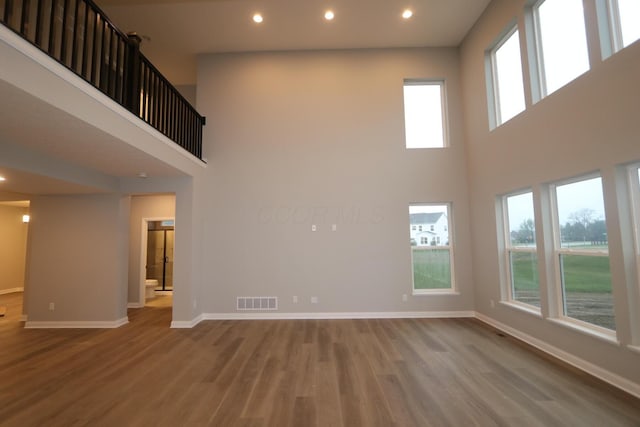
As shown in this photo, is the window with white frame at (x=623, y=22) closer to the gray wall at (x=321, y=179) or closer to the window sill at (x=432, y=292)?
the gray wall at (x=321, y=179)

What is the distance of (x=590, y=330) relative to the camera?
10.1 ft

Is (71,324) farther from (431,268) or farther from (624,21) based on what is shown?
(624,21)

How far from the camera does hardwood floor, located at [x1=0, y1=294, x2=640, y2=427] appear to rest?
7.61ft

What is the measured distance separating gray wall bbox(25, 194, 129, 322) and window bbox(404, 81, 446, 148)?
213 inches

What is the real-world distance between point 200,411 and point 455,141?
18.2 ft

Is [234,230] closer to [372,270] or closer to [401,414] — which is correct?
[372,270]

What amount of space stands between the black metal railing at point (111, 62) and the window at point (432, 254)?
14.2 ft

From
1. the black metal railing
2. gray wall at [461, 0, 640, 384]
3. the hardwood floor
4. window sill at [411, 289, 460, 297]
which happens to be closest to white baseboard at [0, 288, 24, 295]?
the hardwood floor

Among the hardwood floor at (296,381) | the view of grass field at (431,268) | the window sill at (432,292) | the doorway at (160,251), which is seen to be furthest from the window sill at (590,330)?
the doorway at (160,251)

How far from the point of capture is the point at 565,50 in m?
3.40

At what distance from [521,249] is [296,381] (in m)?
3.55

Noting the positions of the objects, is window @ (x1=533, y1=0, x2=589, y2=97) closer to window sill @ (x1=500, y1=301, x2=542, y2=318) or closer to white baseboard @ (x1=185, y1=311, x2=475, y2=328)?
window sill @ (x1=500, y1=301, x2=542, y2=318)

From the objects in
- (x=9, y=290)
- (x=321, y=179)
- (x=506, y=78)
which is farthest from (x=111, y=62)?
(x=9, y=290)

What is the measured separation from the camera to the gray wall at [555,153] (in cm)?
266
